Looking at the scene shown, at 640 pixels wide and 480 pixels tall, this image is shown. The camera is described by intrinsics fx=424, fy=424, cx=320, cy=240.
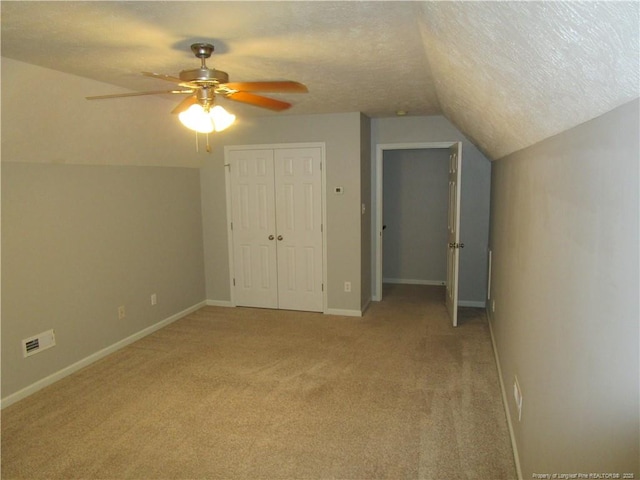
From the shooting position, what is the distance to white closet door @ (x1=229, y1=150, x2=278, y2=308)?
5.17 m

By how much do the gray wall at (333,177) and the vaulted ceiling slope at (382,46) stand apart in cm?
125

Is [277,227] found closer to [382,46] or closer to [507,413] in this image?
[382,46]

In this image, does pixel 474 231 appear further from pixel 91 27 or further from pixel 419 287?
pixel 91 27

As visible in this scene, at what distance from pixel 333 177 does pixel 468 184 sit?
1696 mm

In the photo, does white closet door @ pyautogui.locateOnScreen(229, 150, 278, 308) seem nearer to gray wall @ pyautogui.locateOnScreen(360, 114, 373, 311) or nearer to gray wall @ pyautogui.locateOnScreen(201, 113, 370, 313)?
gray wall @ pyautogui.locateOnScreen(201, 113, 370, 313)

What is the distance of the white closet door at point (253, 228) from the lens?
517 cm

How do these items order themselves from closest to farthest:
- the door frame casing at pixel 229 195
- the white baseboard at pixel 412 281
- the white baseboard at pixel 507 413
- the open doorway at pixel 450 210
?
the white baseboard at pixel 507 413, the open doorway at pixel 450 210, the door frame casing at pixel 229 195, the white baseboard at pixel 412 281

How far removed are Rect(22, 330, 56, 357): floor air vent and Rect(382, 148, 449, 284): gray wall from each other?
461 cm

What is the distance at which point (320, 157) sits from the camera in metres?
4.93

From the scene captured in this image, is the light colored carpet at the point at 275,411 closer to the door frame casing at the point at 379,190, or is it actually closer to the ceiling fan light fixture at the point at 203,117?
the door frame casing at the point at 379,190

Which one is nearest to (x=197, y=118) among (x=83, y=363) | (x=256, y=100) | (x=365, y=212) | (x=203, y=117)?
(x=203, y=117)

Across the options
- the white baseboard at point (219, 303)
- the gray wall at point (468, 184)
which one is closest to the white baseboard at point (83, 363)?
the white baseboard at point (219, 303)

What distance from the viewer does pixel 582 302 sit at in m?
1.29

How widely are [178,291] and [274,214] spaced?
4.82 feet
